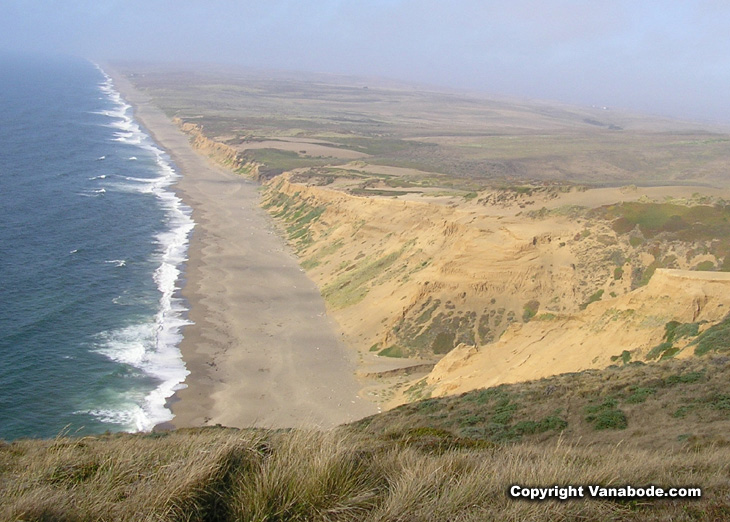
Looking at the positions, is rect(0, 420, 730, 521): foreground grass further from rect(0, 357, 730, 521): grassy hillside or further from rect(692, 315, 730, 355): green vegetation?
rect(692, 315, 730, 355): green vegetation

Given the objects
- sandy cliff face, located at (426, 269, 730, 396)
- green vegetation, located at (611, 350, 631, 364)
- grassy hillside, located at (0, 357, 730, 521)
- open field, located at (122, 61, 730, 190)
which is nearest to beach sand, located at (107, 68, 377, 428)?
sandy cliff face, located at (426, 269, 730, 396)

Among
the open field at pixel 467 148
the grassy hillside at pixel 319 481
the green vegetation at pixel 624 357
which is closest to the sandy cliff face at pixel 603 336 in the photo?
the green vegetation at pixel 624 357

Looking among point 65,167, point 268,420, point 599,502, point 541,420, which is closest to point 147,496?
point 599,502

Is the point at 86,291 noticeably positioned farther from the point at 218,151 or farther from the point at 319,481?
the point at 218,151

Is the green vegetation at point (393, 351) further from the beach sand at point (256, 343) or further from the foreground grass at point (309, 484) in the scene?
the foreground grass at point (309, 484)

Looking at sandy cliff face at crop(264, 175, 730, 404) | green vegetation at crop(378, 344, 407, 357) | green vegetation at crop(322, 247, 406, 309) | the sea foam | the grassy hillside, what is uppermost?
the grassy hillside

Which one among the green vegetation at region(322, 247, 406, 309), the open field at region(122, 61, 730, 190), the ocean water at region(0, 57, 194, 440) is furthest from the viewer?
the open field at region(122, 61, 730, 190)

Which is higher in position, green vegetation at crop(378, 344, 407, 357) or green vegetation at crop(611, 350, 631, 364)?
green vegetation at crop(611, 350, 631, 364)
